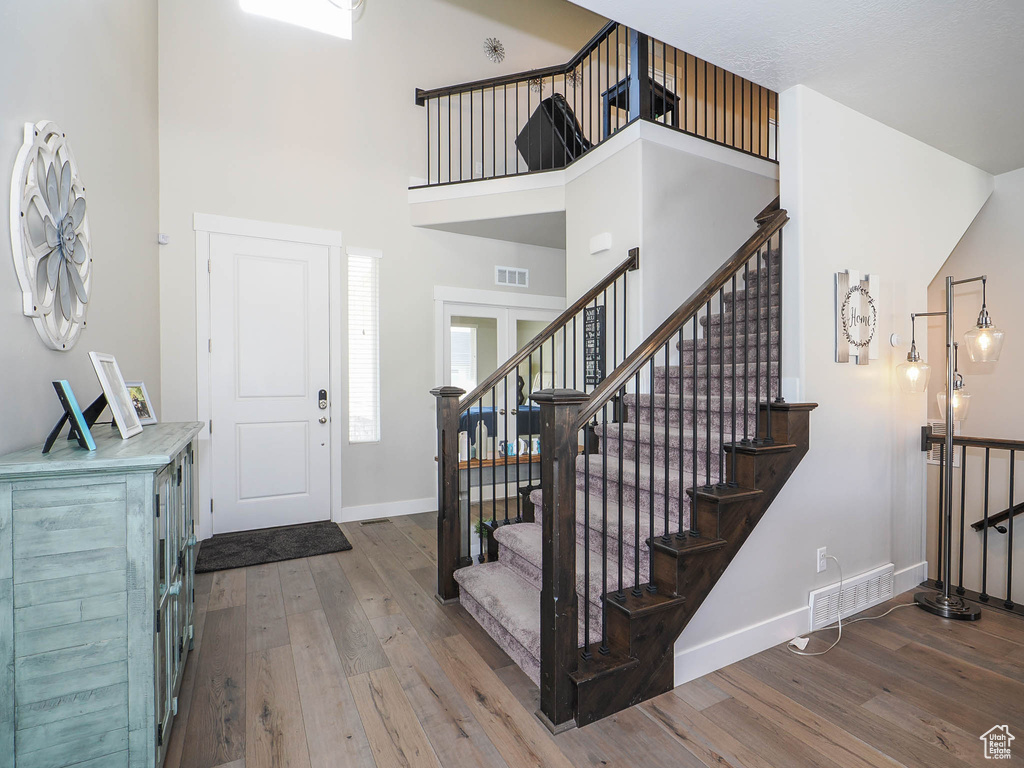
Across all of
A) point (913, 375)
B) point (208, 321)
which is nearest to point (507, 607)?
point (913, 375)

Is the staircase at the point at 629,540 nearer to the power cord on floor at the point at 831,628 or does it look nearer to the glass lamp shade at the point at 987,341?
the power cord on floor at the point at 831,628

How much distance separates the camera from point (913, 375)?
2.86 meters

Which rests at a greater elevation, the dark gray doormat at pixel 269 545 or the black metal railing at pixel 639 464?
the black metal railing at pixel 639 464

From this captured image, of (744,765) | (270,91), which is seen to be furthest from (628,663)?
(270,91)

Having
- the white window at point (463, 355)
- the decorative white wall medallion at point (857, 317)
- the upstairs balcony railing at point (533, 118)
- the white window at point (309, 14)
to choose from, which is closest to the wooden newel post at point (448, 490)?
the decorative white wall medallion at point (857, 317)

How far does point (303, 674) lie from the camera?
7.18 ft

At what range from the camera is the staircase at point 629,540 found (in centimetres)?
186

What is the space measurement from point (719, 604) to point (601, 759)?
867 mm

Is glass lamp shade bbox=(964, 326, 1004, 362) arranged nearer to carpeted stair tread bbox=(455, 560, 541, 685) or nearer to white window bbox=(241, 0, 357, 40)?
carpeted stair tread bbox=(455, 560, 541, 685)

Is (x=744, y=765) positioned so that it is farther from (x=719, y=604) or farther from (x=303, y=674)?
(x=303, y=674)

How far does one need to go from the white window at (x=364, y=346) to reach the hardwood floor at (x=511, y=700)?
196cm

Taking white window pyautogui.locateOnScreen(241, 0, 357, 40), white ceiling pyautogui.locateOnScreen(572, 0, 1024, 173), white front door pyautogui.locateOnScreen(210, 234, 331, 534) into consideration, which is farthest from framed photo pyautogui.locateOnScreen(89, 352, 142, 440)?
white window pyautogui.locateOnScreen(241, 0, 357, 40)

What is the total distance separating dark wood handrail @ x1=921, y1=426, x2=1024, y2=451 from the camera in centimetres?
281

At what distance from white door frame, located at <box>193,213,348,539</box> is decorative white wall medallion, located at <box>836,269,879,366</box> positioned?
3.68 meters
